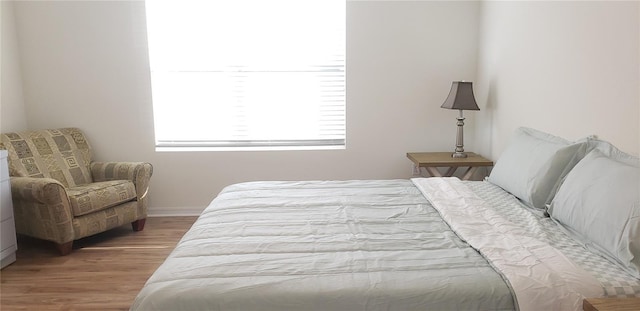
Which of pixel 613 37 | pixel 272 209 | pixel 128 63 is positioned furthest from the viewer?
pixel 128 63

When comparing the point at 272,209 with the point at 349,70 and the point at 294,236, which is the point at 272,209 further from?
the point at 349,70

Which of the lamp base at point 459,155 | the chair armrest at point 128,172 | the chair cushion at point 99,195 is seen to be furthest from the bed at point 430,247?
the chair armrest at point 128,172

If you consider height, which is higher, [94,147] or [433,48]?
[433,48]

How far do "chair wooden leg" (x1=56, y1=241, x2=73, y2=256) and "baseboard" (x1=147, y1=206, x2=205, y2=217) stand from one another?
3.14ft

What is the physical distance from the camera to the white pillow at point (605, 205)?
5.47 feet

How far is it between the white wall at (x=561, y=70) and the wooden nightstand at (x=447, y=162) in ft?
0.52

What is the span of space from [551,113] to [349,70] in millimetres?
1768

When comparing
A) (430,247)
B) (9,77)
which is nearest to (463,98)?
(430,247)

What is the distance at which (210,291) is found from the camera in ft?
5.14

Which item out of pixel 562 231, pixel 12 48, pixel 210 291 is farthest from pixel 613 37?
pixel 12 48

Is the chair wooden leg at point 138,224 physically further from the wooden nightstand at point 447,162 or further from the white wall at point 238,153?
the wooden nightstand at point 447,162

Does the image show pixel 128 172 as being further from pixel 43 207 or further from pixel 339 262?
pixel 339 262

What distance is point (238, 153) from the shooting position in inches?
165

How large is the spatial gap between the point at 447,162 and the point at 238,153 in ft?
5.91
